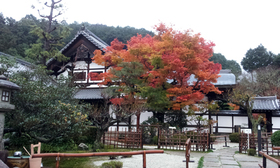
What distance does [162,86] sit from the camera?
15.7m

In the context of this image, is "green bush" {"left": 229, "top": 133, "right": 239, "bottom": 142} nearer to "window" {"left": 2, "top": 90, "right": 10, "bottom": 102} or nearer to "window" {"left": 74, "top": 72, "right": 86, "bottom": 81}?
"window" {"left": 74, "top": 72, "right": 86, "bottom": 81}

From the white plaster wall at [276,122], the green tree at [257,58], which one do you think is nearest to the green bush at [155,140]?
the white plaster wall at [276,122]

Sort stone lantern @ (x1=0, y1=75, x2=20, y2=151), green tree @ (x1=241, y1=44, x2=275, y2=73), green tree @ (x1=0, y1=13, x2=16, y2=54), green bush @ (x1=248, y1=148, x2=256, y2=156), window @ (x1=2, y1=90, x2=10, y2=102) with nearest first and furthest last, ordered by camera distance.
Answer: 1. stone lantern @ (x1=0, y1=75, x2=20, y2=151)
2. window @ (x1=2, y1=90, x2=10, y2=102)
3. green bush @ (x1=248, y1=148, x2=256, y2=156)
4. green tree @ (x1=0, y1=13, x2=16, y2=54)
5. green tree @ (x1=241, y1=44, x2=275, y2=73)

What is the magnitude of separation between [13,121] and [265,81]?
28503 mm

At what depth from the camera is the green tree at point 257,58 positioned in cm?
4006

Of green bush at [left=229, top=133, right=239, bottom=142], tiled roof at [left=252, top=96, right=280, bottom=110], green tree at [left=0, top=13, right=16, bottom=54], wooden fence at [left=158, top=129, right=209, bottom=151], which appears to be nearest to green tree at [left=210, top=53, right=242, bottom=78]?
tiled roof at [left=252, top=96, right=280, bottom=110]

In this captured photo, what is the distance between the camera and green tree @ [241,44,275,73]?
40062mm

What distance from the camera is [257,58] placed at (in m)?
41.2

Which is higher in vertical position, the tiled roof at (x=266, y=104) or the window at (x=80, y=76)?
the window at (x=80, y=76)

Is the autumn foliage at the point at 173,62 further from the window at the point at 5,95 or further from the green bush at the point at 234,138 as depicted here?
the window at the point at 5,95

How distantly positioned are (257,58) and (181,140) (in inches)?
1343

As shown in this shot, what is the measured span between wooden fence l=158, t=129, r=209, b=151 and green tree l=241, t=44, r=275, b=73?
32.9m

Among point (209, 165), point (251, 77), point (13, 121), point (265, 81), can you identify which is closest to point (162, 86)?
point (209, 165)

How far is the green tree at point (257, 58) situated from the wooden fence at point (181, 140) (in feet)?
108
